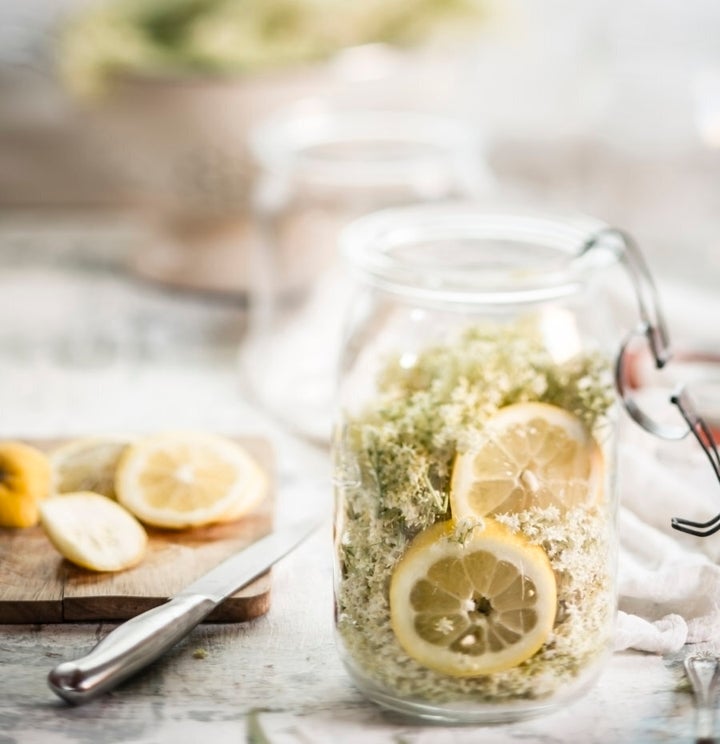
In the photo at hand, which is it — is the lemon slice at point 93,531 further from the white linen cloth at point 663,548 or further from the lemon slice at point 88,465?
the white linen cloth at point 663,548

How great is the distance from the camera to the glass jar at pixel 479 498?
64 centimetres

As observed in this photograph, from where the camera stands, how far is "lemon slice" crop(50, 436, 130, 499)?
90 cm

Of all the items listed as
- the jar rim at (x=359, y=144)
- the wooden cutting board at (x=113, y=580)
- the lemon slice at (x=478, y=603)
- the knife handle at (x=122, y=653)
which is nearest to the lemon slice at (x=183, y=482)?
the wooden cutting board at (x=113, y=580)

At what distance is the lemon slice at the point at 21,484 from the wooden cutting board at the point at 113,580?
1 centimetres

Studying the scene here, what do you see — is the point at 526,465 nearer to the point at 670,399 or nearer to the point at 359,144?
the point at 670,399

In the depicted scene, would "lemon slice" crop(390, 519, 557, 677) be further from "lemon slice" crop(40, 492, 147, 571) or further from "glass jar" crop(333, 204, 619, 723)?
"lemon slice" crop(40, 492, 147, 571)

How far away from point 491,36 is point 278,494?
80cm

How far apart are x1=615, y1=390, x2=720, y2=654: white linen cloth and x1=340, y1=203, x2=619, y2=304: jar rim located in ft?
0.65

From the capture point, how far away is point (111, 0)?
1.60 m

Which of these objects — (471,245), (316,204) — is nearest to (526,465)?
(471,245)

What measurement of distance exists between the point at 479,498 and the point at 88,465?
0.38 metres

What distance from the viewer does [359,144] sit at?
1.29 m

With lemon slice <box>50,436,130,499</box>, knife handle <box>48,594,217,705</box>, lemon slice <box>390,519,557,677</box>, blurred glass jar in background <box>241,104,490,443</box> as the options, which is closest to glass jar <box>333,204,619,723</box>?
lemon slice <box>390,519,557,677</box>

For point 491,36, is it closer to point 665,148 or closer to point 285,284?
point 665,148
